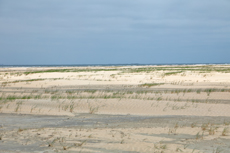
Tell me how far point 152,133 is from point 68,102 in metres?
8.10

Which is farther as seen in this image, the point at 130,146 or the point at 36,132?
the point at 36,132

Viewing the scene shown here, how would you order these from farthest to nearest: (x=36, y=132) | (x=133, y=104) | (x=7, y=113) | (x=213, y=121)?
1. (x=133, y=104)
2. (x=7, y=113)
3. (x=213, y=121)
4. (x=36, y=132)

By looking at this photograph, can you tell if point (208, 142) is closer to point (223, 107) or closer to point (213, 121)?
point (213, 121)

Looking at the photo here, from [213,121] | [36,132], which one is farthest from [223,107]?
[36,132]

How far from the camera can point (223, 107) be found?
576 inches

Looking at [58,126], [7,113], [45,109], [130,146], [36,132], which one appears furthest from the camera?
[45,109]

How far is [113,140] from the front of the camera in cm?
770

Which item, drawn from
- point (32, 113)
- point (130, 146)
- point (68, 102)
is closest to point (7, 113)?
point (32, 113)

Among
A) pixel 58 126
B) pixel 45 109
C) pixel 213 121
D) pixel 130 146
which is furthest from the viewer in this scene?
pixel 45 109

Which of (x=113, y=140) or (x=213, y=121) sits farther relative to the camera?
(x=213, y=121)

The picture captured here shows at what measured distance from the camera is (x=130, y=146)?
23.4ft

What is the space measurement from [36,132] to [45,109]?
529 cm

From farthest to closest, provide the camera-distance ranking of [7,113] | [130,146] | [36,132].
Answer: [7,113], [36,132], [130,146]

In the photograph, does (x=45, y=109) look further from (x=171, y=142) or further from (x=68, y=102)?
(x=171, y=142)
